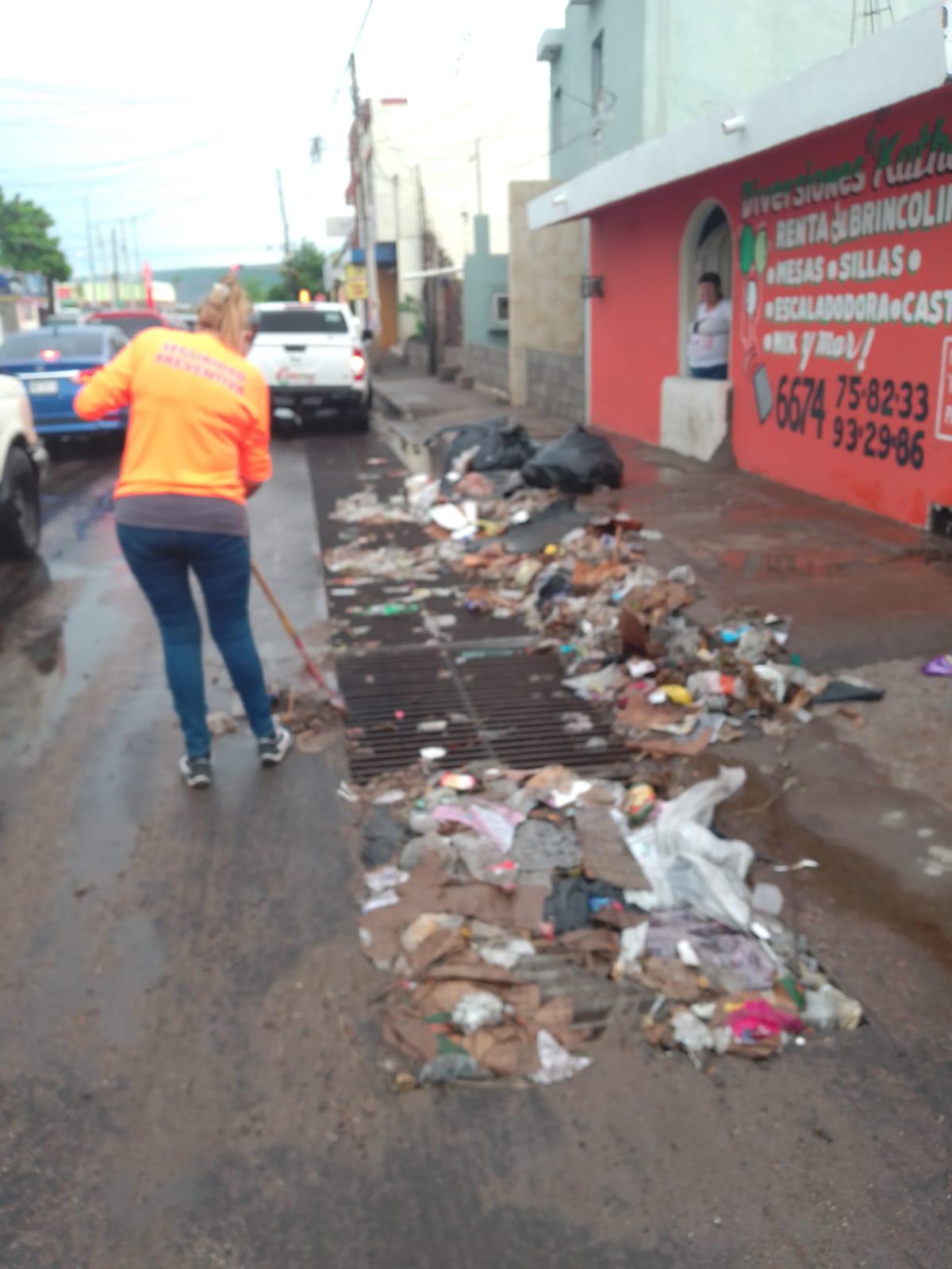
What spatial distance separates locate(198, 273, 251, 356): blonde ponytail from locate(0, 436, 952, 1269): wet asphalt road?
1.97 meters

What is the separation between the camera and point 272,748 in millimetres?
4812

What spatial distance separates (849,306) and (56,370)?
10.2 meters

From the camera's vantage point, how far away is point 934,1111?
2.70 meters

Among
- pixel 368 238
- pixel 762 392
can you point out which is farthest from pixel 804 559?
pixel 368 238

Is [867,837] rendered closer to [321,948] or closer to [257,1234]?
[321,948]

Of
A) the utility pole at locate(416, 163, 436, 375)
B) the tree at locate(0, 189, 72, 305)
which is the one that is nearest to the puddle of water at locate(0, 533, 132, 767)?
the utility pole at locate(416, 163, 436, 375)

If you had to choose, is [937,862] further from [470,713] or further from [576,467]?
[576,467]

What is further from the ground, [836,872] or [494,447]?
[494,447]

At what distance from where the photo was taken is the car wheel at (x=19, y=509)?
830 cm

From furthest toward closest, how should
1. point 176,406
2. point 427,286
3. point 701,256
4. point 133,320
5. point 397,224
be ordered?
point 397,224
point 427,286
point 133,320
point 701,256
point 176,406

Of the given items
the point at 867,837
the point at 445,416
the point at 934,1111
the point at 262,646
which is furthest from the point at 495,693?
the point at 445,416

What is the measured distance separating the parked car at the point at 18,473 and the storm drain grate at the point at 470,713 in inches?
142

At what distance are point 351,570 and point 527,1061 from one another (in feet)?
19.1

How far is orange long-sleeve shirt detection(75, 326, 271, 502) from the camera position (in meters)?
4.20
